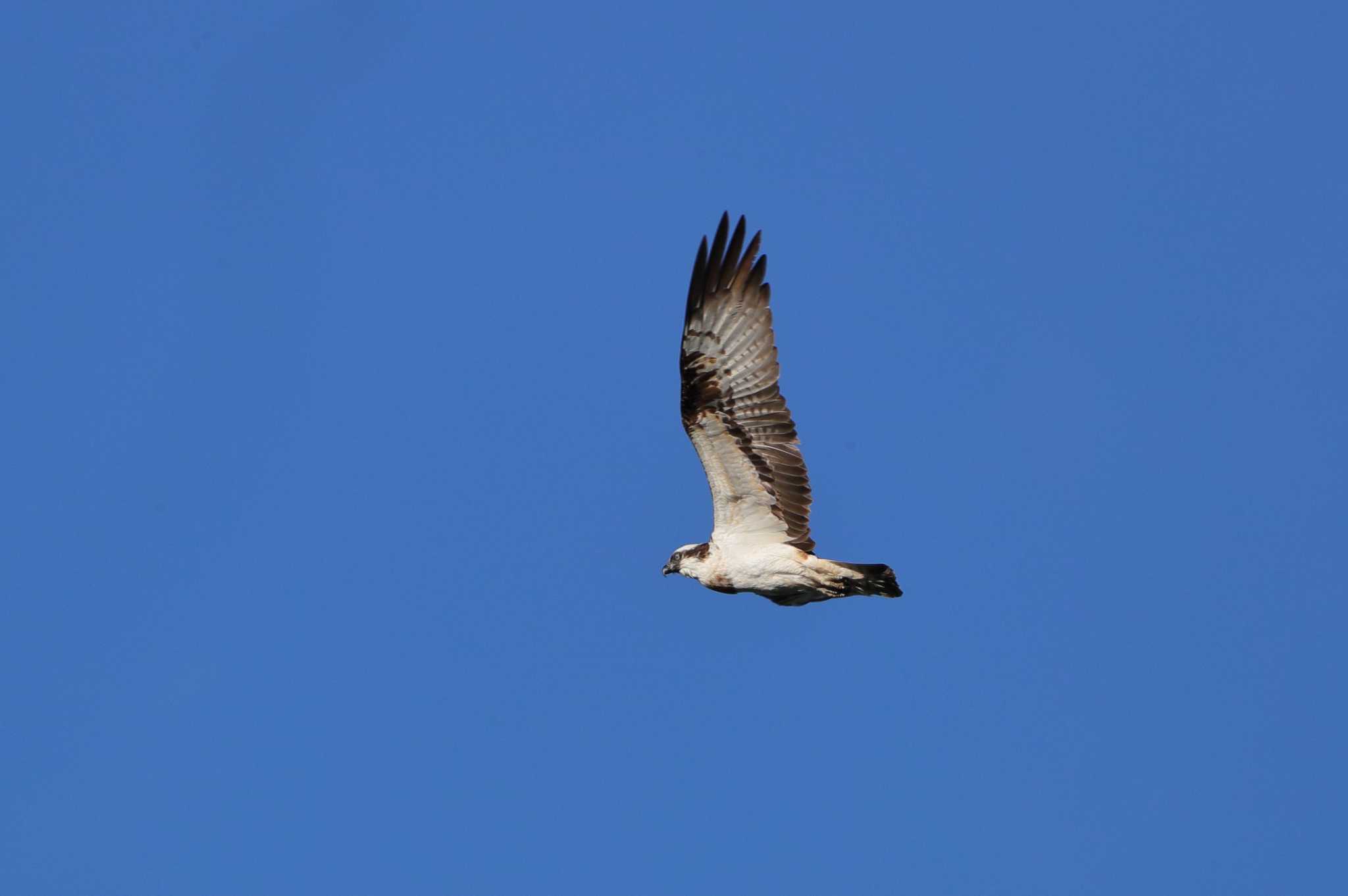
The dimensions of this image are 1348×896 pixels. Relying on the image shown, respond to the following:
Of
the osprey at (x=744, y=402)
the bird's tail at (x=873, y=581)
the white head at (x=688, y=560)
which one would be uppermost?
the osprey at (x=744, y=402)

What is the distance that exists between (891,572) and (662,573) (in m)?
2.89

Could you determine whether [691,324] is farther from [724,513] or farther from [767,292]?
[724,513]

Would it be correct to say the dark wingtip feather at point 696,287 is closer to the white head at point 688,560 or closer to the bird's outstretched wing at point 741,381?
the bird's outstretched wing at point 741,381

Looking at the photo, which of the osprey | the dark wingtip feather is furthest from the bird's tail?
the dark wingtip feather

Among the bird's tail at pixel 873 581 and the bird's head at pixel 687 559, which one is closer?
the bird's tail at pixel 873 581

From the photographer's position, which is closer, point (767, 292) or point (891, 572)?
point (891, 572)

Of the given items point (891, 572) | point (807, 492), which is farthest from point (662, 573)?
point (891, 572)

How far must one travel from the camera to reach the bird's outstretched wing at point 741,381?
47.0 ft

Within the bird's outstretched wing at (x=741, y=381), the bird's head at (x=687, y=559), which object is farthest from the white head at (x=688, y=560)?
the bird's outstretched wing at (x=741, y=381)

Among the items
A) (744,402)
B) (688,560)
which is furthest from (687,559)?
(744,402)

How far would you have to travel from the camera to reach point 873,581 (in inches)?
532

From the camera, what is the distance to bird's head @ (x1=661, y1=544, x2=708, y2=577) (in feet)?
48.1

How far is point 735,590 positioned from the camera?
571 inches

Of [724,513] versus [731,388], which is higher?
[731,388]
